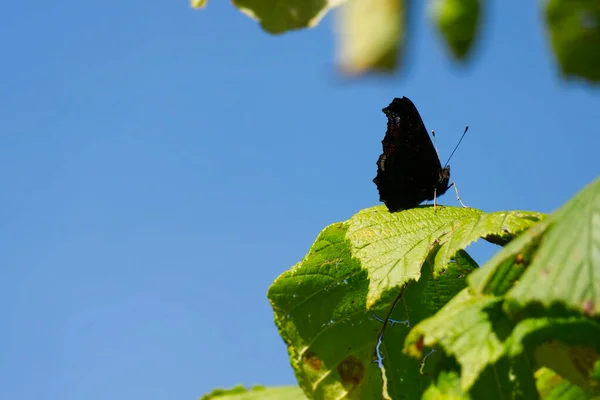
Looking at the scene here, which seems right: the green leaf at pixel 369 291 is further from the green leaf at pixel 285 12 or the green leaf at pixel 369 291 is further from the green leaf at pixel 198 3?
the green leaf at pixel 285 12

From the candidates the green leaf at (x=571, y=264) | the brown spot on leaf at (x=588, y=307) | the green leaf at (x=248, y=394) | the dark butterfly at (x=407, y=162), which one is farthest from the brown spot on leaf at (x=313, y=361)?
the dark butterfly at (x=407, y=162)

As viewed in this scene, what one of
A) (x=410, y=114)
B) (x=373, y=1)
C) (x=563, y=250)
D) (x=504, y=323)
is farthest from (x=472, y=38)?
(x=410, y=114)

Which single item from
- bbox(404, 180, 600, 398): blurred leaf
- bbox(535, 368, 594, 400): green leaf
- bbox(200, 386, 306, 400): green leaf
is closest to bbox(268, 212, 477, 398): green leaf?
bbox(200, 386, 306, 400): green leaf

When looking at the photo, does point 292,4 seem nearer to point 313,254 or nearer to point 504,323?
point 504,323

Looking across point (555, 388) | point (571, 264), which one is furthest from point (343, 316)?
point (571, 264)

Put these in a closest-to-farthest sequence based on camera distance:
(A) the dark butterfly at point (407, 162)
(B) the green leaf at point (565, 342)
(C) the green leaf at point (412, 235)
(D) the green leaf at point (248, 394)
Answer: (B) the green leaf at point (565, 342), (D) the green leaf at point (248, 394), (C) the green leaf at point (412, 235), (A) the dark butterfly at point (407, 162)

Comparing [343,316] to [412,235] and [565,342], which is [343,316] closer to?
Answer: [412,235]
